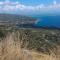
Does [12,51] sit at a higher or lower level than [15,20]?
lower

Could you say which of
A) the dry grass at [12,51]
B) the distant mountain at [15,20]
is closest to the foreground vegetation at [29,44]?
the dry grass at [12,51]

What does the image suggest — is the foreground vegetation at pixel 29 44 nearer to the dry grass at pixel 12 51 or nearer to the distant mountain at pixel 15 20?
the dry grass at pixel 12 51

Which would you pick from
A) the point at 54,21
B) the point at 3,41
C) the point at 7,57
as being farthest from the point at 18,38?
the point at 54,21

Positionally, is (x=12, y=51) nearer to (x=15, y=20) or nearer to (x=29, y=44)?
(x=29, y=44)

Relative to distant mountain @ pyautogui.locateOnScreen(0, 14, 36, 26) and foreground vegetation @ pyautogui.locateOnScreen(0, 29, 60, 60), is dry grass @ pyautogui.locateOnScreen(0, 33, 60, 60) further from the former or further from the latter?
distant mountain @ pyautogui.locateOnScreen(0, 14, 36, 26)

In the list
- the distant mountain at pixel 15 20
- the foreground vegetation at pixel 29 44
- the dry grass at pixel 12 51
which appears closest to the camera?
the dry grass at pixel 12 51

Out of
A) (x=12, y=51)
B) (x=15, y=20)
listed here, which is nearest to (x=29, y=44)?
(x=15, y=20)

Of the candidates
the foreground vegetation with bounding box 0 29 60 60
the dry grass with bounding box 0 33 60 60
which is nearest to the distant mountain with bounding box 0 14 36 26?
the foreground vegetation with bounding box 0 29 60 60

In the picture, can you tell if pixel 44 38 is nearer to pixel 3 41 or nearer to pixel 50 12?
pixel 50 12
